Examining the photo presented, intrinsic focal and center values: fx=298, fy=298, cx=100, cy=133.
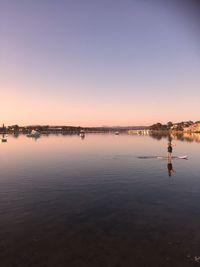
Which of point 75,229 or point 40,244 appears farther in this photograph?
point 75,229

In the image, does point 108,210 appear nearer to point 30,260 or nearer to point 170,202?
point 170,202

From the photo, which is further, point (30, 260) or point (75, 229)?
point (75, 229)

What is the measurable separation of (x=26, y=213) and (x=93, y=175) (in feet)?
70.0

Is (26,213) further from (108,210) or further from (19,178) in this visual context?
(19,178)

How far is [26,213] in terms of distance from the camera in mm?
25328

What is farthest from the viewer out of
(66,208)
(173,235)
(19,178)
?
(19,178)

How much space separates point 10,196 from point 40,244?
14.2 metres

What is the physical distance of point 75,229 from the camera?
21422mm

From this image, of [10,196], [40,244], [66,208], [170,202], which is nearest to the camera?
[40,244]

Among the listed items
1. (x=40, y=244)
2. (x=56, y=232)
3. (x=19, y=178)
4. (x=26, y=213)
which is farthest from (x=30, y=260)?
(x=19, y=178)

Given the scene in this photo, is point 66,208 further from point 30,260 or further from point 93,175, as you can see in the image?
point 93,175

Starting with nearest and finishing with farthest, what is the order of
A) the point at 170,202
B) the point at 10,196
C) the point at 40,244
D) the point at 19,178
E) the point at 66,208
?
the point at 40,244, the point at 66,208, the point at 170,202, the point at 10,196, the point at 19,178

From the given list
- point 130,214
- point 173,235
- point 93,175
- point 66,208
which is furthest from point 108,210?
point 93,175

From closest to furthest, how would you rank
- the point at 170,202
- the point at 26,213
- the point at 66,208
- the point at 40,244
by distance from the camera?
the point at 40,244 → the point at 26,213 → the point at 66,208 → the point at 170,202
